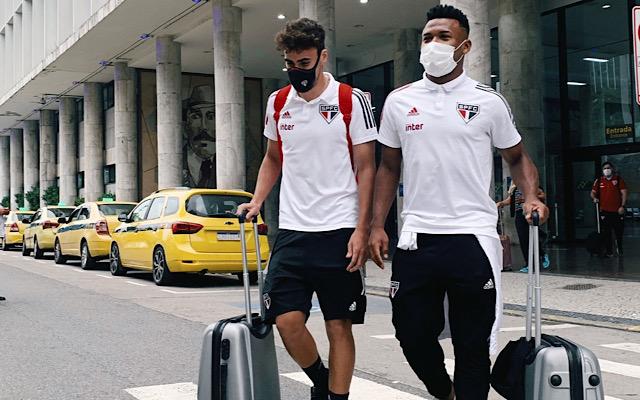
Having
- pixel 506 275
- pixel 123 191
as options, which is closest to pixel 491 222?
pixel 506 275

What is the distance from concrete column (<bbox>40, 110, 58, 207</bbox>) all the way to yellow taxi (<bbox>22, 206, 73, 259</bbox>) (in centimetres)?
2518

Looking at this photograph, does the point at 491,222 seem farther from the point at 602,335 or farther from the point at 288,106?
the point at 602,335

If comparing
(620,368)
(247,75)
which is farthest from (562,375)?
(247,75)

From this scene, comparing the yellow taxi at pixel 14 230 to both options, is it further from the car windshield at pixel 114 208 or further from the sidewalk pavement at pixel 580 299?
the sidewalk pavement at pixel 580 299

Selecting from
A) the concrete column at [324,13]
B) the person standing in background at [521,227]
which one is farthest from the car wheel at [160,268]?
the concrete column at [324,13]

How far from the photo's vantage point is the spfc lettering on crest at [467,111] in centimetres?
368

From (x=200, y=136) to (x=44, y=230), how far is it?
14.6 metres

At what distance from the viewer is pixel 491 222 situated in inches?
146

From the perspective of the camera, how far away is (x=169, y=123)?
28.1m

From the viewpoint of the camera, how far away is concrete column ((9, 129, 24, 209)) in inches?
2219

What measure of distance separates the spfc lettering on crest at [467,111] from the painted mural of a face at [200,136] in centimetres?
3290

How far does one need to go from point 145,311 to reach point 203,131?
26946 millimetres

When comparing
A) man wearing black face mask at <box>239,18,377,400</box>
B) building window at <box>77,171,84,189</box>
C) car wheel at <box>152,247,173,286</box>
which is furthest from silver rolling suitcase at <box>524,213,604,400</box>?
building window at <box>77,171,84,189</box>

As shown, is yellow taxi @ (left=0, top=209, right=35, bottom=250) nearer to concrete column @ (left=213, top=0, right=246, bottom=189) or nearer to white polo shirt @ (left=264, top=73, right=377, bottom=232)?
concrete column @ (left=213, top=0, right=246, bottom=189)
